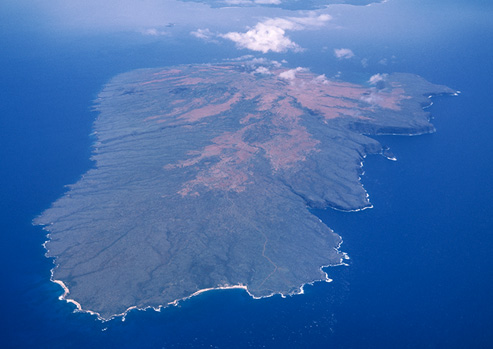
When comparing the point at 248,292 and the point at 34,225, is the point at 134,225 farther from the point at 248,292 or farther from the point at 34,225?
the point at 248,292

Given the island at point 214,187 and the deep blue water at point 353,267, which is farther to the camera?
the island at point 214,187

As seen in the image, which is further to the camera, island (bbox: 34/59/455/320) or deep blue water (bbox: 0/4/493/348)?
island (bbox: 34/59/455/320)

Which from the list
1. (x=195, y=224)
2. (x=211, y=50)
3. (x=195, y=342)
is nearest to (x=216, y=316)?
(x=195, y=342)

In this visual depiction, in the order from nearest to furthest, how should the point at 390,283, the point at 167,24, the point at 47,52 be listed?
the point at 390,283 < the point at 47,52 < the point at 167,24

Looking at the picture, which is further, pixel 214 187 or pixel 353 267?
pixel 214 187
